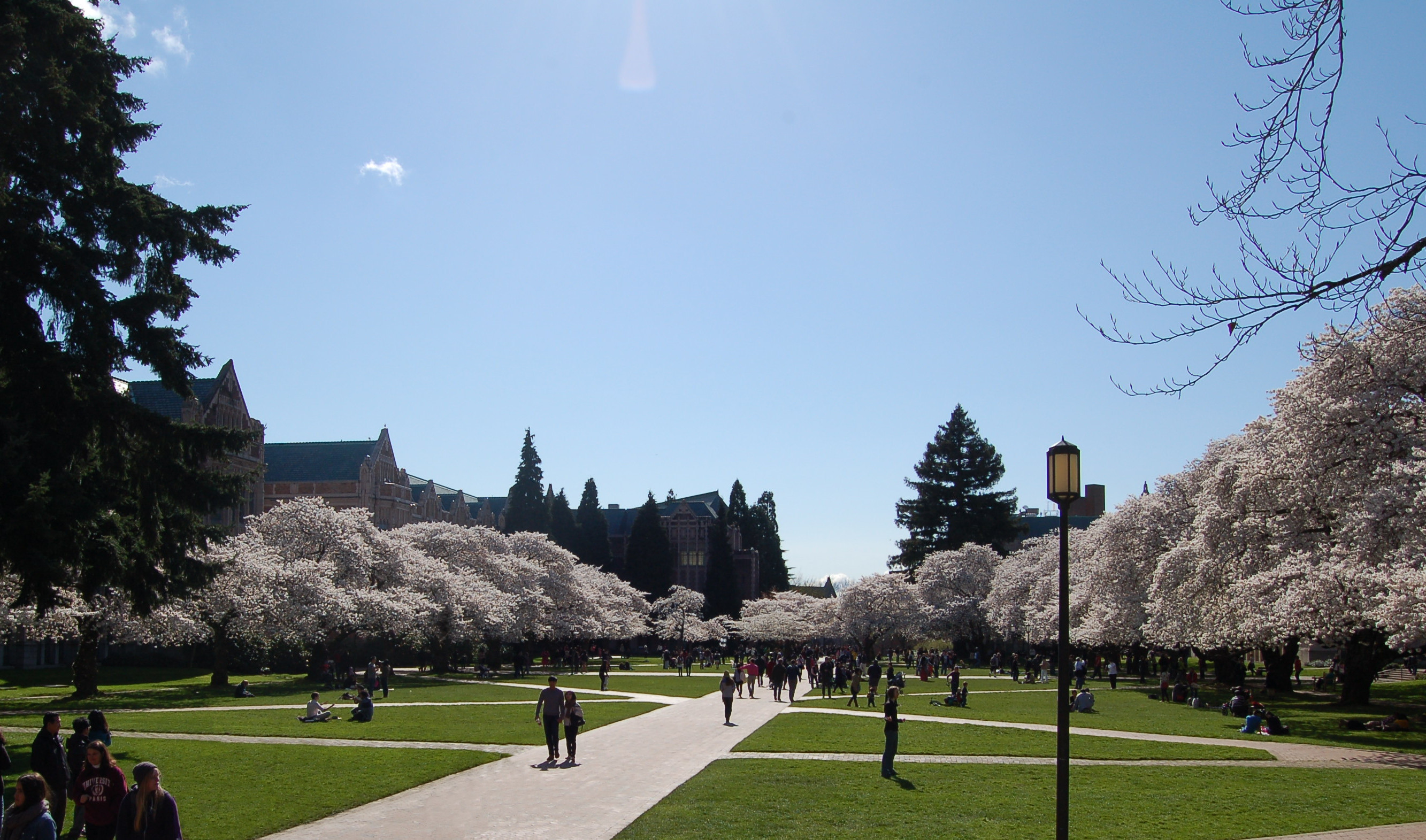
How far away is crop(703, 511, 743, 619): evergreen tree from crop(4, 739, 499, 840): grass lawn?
→ 8542 cm

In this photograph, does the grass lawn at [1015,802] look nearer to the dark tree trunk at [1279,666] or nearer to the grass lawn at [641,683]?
the grass lawn at [641,683]

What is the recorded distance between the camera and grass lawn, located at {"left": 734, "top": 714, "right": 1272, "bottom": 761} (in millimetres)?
21312

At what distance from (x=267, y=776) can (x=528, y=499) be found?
84.1 meters

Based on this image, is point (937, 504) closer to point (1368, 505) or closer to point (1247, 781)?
point (1368, 505)

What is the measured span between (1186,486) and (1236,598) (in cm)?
1513

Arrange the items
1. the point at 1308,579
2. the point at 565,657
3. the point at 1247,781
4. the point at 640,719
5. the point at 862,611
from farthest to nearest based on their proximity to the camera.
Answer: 1. the point at 862,611
2. the point at 565,657
3. the point at 640,719
4. the point at 1308,579
5. the point at 1247,781

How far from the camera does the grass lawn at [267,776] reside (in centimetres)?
1323

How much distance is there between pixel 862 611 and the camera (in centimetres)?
7938

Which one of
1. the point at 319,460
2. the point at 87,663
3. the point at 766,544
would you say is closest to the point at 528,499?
the point at 319,460

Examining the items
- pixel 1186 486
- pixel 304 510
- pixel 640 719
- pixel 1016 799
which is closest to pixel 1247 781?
pixel 1016 799

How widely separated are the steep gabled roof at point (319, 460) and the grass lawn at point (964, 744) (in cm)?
7336

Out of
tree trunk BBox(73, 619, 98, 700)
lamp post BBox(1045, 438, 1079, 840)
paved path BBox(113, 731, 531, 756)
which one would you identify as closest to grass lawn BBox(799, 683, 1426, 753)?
paved path BBox(113, 731, 531, 756)

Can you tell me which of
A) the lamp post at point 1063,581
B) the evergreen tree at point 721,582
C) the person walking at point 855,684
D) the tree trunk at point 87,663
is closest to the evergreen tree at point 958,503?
the evergreen tree at point 721,582

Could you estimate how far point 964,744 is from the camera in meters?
23.0
